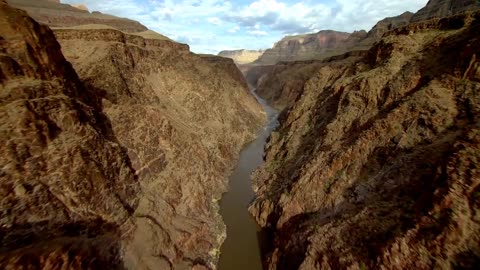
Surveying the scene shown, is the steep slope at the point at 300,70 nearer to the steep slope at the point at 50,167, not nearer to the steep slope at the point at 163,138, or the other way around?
the steep slope at the point at 163,138

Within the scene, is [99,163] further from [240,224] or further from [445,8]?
[445,8]

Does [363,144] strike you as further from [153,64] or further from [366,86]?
[153,64]

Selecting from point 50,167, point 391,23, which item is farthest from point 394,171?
point 391,23

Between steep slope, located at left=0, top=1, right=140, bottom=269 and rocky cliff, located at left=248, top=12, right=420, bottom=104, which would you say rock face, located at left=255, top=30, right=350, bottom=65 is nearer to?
rocky cliff, located at left=248, top=12, right=420, bottom=104

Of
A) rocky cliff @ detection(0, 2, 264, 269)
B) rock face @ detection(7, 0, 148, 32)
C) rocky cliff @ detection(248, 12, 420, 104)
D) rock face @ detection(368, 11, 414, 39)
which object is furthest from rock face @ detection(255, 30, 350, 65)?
rocky cliff @ detection(0, 2, 264, 269)

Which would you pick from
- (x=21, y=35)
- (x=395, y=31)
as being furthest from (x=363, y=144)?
(x=21, y=35)

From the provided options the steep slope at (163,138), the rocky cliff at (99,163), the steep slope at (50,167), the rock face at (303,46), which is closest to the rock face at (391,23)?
the rock face at (303,46)
